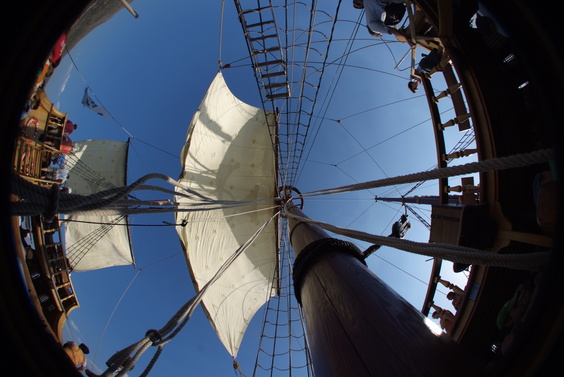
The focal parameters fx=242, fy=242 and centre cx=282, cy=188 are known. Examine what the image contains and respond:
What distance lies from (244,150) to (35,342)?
33.7ft

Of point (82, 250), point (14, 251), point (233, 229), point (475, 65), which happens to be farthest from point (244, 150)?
point (82, 250)

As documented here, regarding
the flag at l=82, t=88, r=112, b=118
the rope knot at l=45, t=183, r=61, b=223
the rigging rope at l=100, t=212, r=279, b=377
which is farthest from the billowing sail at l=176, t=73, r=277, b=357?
the rope knot at l=45, t=183, r=61, b=223

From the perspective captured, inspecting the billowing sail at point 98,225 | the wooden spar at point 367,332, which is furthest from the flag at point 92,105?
the wooden spar at point 367,332

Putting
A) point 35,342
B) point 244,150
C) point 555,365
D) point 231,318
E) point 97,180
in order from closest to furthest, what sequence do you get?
point 555,365
point 35,342
point 231,318
point 244,150
point 97,180

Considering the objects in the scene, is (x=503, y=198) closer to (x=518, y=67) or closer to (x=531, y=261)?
(x=518, y=67)

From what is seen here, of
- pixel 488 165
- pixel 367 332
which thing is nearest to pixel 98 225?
pixel 367 332

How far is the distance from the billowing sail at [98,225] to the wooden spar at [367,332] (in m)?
20.2

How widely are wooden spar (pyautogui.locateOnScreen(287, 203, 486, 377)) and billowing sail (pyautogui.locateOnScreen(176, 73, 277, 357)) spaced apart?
7.22 m

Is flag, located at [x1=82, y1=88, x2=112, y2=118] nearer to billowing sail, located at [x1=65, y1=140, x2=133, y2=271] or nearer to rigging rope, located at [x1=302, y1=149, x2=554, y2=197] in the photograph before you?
billowing sail, located at [x1=65, y1=140, x2=133, y2=271]

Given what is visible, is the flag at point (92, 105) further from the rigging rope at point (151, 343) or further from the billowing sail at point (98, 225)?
the rigging rope at point (151, 343)

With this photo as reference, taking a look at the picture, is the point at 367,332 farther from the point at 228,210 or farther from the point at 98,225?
the point at 98,225

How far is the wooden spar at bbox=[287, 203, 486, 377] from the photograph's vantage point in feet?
2.35

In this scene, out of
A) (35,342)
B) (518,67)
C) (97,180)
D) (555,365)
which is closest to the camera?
(555,365)

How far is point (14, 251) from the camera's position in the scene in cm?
81
